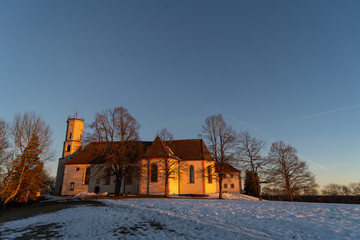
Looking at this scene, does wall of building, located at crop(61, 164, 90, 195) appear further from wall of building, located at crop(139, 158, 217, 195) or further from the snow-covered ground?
the snow-covered ground

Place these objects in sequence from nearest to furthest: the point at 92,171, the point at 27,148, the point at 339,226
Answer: the point at 339,226 → the point at 27,148 → the point at 92,171

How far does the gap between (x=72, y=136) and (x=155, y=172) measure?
78.7 feet

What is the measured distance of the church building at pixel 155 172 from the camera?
3250 centimetres

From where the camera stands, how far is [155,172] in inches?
1303

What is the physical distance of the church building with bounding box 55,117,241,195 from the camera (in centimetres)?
3250

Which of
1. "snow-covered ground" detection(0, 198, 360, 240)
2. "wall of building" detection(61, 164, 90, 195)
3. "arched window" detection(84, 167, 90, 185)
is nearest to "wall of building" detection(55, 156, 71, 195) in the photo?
"wall of building" detection(61, 164, 90, 195)

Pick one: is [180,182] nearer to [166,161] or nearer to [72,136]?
[166,161]

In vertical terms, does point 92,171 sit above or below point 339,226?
above

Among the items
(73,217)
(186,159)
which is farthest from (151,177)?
(73,217)

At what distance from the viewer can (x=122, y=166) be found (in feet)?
101

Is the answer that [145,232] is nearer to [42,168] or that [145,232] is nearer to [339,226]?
[339,226]

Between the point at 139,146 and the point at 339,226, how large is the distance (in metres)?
29.3

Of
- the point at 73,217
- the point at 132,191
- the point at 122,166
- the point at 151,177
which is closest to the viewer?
the point at 73,217

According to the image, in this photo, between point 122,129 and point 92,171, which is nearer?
point 122,129
